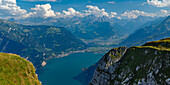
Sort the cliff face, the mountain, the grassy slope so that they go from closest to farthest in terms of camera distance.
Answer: the mountain → the cliff face → the grassy slope

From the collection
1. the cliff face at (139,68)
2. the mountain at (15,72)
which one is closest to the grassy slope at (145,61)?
the cliff face at (139,68)

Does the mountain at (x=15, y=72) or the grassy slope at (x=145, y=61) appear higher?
the mountain at (x=15, y=72)

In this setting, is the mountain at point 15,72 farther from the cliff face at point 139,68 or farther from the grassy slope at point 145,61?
the grassy slope at point 145,61

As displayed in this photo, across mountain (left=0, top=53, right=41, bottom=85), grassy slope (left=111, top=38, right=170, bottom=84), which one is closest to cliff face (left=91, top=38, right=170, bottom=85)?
grassy slope (left=111, top=38, right=170, bottom=84)

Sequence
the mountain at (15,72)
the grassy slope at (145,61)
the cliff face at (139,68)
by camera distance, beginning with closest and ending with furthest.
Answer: the mountain at (15,72)
the cliff face at (139,68)
the grassy slope at (145,61)

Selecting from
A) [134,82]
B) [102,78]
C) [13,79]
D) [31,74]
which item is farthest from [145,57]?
[13,79]

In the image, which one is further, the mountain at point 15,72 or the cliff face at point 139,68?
the cliff face at point 139,68

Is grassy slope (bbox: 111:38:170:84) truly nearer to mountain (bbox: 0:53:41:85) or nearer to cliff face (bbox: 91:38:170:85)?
cliff face (bbox: 91:38:170:85)
